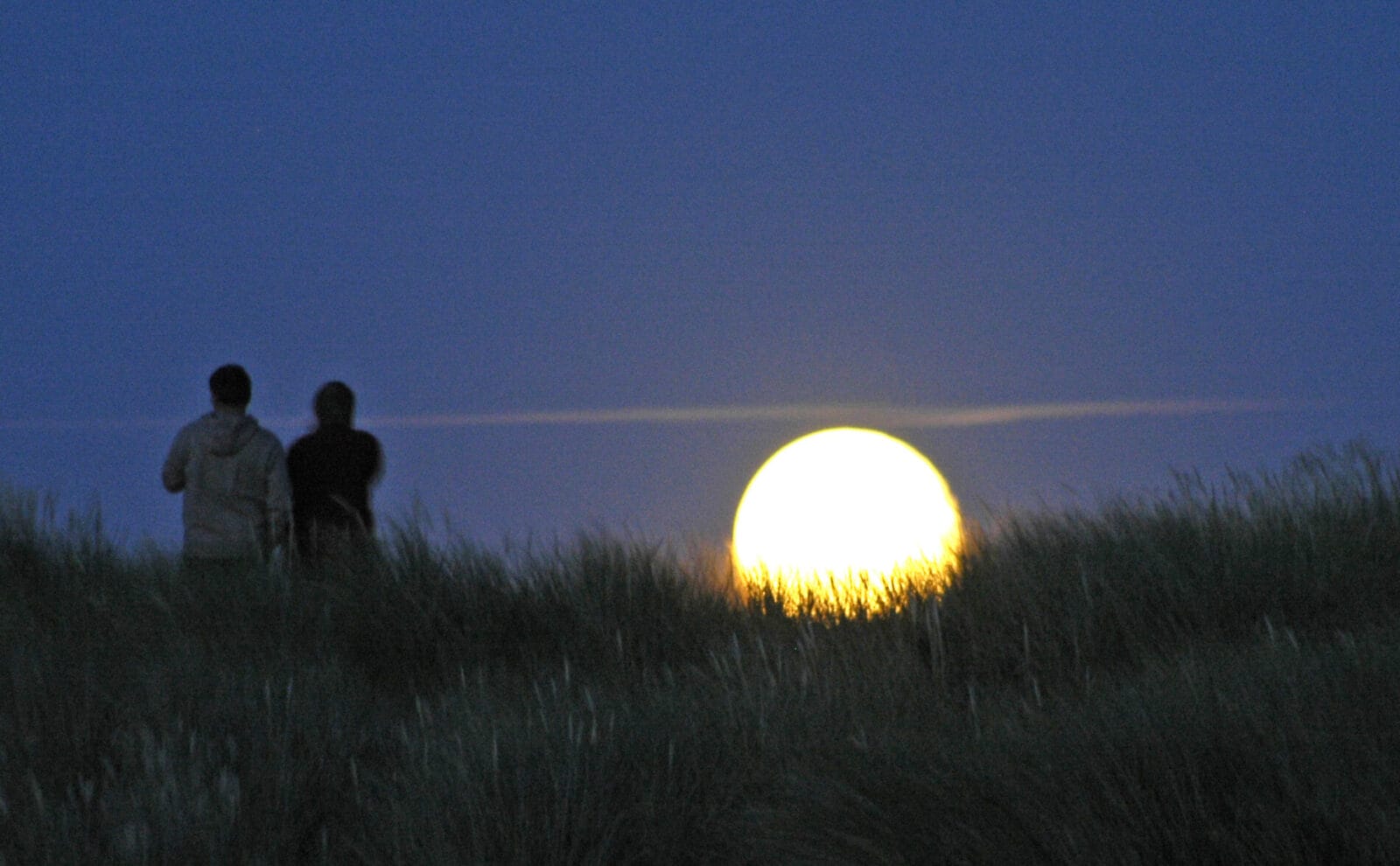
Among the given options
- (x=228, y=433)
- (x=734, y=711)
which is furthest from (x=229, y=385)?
(x=734, y=711)

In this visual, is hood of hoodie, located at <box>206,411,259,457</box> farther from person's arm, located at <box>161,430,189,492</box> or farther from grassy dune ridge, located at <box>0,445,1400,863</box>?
grassy dune ridge, located at <box>0,445,1400,863</box>

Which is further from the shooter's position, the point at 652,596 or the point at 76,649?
the point at 652,596

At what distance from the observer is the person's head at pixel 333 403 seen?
8234 millimetres

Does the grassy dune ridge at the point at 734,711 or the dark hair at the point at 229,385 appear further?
the dark hair at the point at 229,385

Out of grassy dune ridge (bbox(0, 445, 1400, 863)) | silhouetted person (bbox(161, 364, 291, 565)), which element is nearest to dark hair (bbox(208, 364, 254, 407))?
silhouetted person (bbox(161, 364, 291, 565))

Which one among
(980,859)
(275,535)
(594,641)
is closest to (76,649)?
(275,535)

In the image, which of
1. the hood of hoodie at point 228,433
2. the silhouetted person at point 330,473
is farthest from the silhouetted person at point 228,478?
the silhouetted person at point 330,473

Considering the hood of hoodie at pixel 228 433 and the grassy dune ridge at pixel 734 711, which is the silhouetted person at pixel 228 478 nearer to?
the hood of hoodie at pixel 228 433

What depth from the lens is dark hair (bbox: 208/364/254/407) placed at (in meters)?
7.94

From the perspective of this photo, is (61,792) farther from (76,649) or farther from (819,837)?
(819,837)

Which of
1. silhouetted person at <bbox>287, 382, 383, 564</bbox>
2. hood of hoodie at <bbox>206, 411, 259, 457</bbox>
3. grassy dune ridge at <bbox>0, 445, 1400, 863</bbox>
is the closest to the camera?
grassy dune ridge at <bbox>0, 445, 1400, 863</bbox>

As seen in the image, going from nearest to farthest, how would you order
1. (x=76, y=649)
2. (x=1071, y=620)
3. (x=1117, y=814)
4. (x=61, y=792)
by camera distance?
1. (x=1117, y=814)
2. (x=61, y=792)
3. (x=1071, y=620)
4. (x=76, y=649)

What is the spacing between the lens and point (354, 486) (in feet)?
27.3

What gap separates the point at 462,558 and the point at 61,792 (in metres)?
3.44
